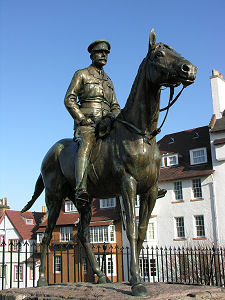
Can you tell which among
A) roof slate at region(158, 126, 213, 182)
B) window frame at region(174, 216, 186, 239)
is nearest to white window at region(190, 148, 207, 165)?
roof slate at region(158, 126, 213, 182)

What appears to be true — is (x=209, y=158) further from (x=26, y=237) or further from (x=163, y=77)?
(x=163, y=77)

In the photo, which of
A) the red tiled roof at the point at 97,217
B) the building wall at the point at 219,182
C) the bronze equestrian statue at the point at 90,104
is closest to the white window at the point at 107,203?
the red tiled roof at the point at 97,217

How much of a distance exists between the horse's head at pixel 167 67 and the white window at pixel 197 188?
104 feet

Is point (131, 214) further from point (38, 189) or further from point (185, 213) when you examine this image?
point (185, 213)

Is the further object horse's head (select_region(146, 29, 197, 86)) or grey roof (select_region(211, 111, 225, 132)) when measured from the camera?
grey roof (select_region(211, 111, 225, 132))

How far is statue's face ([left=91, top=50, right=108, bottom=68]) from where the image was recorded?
275 inches

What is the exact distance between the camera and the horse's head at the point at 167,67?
16.4 ft

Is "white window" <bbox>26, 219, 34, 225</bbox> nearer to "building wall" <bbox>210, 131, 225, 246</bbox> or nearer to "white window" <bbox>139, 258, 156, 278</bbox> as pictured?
"white window" <bbox>139, 258, 156, 278</bbox>

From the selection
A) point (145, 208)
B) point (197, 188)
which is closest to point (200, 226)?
point (197, 188)

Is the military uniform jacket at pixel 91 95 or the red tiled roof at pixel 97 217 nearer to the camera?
the military uniform jacket at pixel 91 95

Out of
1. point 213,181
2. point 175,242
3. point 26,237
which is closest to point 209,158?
point 213,181

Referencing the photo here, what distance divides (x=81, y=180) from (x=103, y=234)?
33967mm

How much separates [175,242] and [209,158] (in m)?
8.74

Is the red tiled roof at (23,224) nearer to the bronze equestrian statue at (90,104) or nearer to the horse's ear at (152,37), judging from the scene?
the bronze equestrian statue at (90,104)
